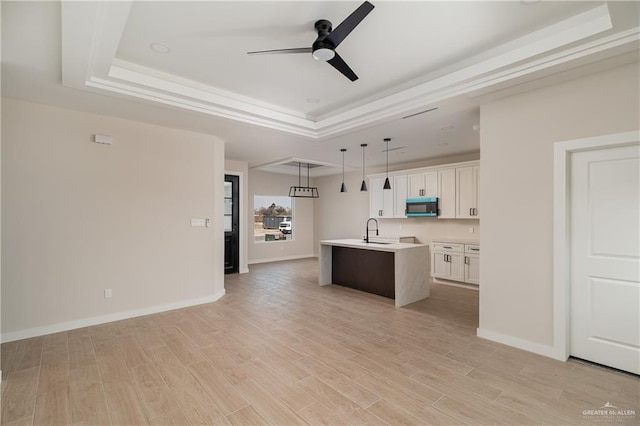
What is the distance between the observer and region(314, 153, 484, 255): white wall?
265 inches

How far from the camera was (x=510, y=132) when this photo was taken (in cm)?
325

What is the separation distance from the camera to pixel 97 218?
12.9 ft

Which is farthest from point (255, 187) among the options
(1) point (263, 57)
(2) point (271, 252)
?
(1) point (263, 57)

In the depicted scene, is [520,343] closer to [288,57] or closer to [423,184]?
[288,57]

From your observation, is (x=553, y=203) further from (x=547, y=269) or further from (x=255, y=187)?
(x=255, y=187)

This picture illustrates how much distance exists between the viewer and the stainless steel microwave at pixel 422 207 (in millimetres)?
6523

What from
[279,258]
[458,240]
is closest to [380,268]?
[458,240]

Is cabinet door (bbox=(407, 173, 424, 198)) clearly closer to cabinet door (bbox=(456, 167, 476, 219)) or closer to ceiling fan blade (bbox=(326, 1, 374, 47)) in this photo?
cabinet door (bbox=(456, 167, 476, 219))

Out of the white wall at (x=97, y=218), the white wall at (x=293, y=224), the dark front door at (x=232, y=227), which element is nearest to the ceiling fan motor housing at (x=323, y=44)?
the white wall at (x=97, y=218)

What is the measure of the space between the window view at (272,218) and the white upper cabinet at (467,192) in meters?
5.17

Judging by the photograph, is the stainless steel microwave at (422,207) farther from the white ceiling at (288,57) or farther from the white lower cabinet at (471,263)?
the white ceiling at (288,57)

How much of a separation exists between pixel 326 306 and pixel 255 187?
502cm

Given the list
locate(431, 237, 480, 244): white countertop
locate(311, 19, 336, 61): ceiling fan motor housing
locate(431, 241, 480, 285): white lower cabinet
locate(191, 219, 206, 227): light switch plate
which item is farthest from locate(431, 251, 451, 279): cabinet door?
locate(311, 19, 336, 61): ceiling fan motor housing

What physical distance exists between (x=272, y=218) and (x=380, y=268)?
15.8ft
